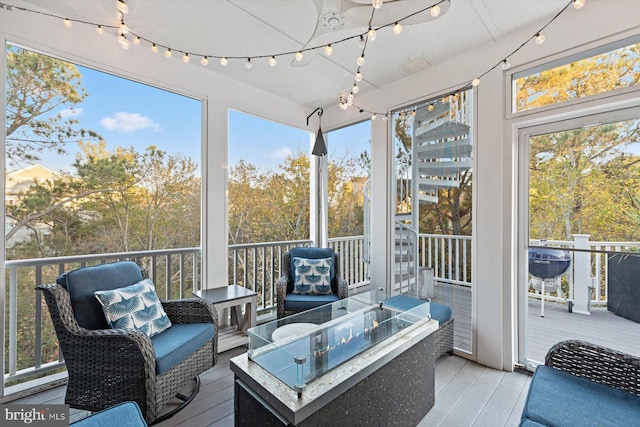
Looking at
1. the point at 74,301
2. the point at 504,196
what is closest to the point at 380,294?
the point at 504,196

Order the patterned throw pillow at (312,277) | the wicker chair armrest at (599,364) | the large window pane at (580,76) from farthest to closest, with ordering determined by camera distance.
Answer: the patterned throw pillow at (312,277)
the large window pane at (580,76)
the wicker chair armrest at (599,364)

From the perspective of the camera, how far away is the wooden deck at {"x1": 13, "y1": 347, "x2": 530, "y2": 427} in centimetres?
180

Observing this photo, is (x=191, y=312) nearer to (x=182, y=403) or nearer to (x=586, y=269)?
(x=182, y=403)

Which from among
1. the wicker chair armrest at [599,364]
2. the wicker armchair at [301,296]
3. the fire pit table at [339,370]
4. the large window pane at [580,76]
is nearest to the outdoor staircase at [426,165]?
the large window pane at [580,76]

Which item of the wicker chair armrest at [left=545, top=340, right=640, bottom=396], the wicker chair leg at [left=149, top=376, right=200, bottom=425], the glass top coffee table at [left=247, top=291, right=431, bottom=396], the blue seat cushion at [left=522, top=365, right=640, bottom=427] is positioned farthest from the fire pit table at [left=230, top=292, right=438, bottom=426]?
the wicker chair leg at [left=149, top=376, right=200, bottom=425]

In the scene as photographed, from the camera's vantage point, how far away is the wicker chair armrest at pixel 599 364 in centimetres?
140

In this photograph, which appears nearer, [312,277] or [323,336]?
[323,336]

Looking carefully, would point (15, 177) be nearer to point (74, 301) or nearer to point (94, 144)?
point (94, 144)

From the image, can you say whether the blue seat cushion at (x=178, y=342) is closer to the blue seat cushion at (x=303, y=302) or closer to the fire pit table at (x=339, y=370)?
the fire pit table at (x=339, y=370)

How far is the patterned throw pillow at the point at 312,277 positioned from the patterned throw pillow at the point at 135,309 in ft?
4.62

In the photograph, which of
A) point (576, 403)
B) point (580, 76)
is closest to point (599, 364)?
point (576, 403)

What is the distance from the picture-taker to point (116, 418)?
114cm

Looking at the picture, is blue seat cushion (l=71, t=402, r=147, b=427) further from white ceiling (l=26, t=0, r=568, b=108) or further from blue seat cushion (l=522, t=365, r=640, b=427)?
white ceiling (l=26, t=0, r=568, b=108)

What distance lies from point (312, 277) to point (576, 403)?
2.30m
